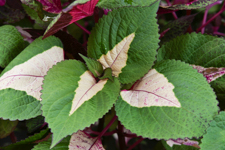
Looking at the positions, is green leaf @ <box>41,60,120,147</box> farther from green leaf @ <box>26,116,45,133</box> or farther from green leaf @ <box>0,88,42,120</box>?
green leaf @ <box>26,116,45,133</box>

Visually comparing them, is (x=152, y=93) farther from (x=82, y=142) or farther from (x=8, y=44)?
(x=8, y=44)

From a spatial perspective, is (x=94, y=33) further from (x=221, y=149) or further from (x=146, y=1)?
(x=221, y=149)

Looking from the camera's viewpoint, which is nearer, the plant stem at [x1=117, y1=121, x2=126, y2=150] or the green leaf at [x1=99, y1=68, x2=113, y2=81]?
the green leaf at [x1=99, y1=68, x2=113, y2=81]

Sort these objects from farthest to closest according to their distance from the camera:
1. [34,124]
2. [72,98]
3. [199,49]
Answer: [34,124]
[199,49]
[72,98]

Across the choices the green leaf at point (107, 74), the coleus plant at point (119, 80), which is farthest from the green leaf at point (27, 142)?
the green leaf at point (107, 74)

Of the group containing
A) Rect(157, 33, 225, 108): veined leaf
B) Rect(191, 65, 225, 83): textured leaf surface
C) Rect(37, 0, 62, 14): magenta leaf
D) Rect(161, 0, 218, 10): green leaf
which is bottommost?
Rect(191, 65, 225, 83): textured leaf surface

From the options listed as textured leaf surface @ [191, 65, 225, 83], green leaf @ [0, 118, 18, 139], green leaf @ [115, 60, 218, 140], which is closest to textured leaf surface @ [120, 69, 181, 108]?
green leaf @ [115, 60, 218, 140]

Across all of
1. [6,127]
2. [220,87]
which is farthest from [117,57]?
[6,127]
